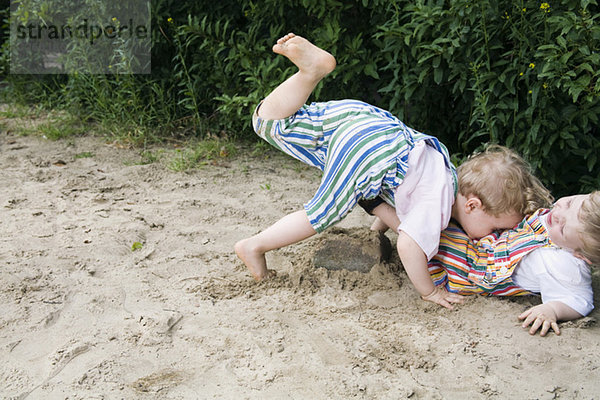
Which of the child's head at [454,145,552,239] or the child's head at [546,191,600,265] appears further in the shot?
the child's head at [454,145,552,239]

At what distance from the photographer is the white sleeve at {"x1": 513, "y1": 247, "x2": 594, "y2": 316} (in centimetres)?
264

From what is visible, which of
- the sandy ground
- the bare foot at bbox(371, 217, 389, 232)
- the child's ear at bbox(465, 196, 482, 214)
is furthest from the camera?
the bare foot at bbox(371, 217, 389, 232)

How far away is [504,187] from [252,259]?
122cm

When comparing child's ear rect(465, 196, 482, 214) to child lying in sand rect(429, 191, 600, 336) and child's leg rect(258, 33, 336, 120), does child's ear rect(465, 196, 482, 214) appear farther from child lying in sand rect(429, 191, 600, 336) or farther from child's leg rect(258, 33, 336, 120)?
child's leg rect(258, 33, 336, 120)

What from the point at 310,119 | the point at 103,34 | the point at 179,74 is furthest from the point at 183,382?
the point at 103,34

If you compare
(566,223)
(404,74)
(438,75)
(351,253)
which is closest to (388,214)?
(351,253)

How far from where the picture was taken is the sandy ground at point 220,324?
2213 mm

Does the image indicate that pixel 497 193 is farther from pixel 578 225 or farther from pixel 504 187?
pixel 578 225

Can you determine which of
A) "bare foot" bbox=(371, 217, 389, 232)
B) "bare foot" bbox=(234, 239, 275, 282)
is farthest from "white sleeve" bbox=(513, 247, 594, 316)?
"bare foot" bbox=(234, 239, 275, 282)

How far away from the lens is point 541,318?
2.55 metres

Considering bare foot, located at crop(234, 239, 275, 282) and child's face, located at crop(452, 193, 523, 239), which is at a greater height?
child's face, located at crop(452, 193, 523, 239)

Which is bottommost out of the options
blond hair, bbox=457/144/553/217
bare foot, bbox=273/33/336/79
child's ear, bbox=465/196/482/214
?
child's ear, bbox=465/196/482/214

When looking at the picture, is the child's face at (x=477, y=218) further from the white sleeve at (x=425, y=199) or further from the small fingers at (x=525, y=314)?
the small fingers at (x=525, y=314)

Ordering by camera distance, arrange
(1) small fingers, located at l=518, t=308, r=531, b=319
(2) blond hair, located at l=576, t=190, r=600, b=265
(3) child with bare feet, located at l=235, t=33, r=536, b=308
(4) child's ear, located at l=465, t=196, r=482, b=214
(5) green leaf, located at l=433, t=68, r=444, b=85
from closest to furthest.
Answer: (2) blond hair, located at l=576, t=190, r=600, b=265 < (1) small fingers, located at l=518, t=308, r=531, b=319 < (3) child with bare feet, located at l=235, t=33, r=536, b=308 < (4) child's ear, located at l=465, t=196, r=482, b=214 < (5) green leaf, located at l=433, t=68, r=444, b=85
